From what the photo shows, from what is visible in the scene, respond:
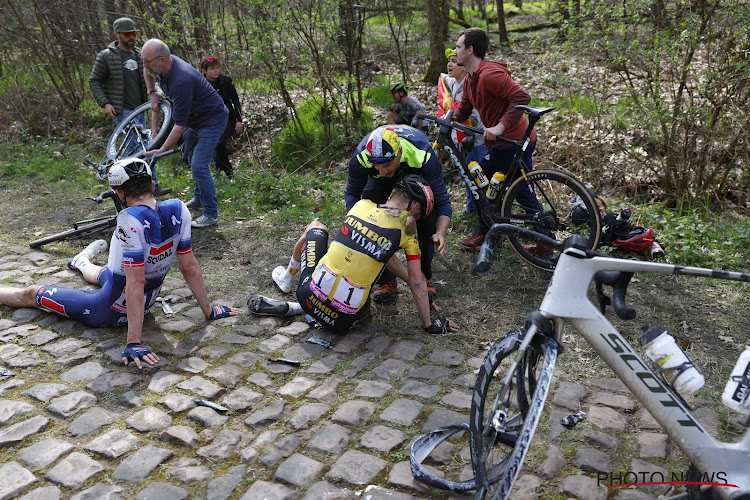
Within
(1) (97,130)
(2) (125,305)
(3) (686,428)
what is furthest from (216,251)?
(1) (97,130)

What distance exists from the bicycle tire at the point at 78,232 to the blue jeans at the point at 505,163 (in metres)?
4.14

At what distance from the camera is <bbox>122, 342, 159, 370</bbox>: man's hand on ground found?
4.12 m

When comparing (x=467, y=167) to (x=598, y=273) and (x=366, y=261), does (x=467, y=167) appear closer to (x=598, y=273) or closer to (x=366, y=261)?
(x=366, y=261)

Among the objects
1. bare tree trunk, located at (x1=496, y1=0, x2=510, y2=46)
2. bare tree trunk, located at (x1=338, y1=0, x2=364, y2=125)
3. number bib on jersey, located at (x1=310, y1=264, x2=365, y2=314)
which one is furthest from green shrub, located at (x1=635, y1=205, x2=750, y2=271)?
bare tree trunk, located at (x1=496, y1=0, x2=510, y2=46)

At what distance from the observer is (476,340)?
14.5 feet

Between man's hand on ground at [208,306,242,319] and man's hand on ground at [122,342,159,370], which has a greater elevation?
man's hand on ground at [122,342,159,370]

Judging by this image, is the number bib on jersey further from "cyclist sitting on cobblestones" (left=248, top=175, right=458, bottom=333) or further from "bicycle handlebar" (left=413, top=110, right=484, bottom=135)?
"bicycle handlebar" (left=413, top=110, right=484, bottom=135)

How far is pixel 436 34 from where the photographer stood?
1008 centimetres

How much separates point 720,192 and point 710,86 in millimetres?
1238

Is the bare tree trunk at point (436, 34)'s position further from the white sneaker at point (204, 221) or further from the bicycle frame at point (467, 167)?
the white sneaker at point (204, 221)

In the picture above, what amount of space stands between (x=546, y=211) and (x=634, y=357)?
122 inches

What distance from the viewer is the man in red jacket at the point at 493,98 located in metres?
5.34

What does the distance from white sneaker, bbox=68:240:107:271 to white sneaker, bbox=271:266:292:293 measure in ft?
5.94

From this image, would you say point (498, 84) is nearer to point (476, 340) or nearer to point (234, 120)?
point (476, 340)
